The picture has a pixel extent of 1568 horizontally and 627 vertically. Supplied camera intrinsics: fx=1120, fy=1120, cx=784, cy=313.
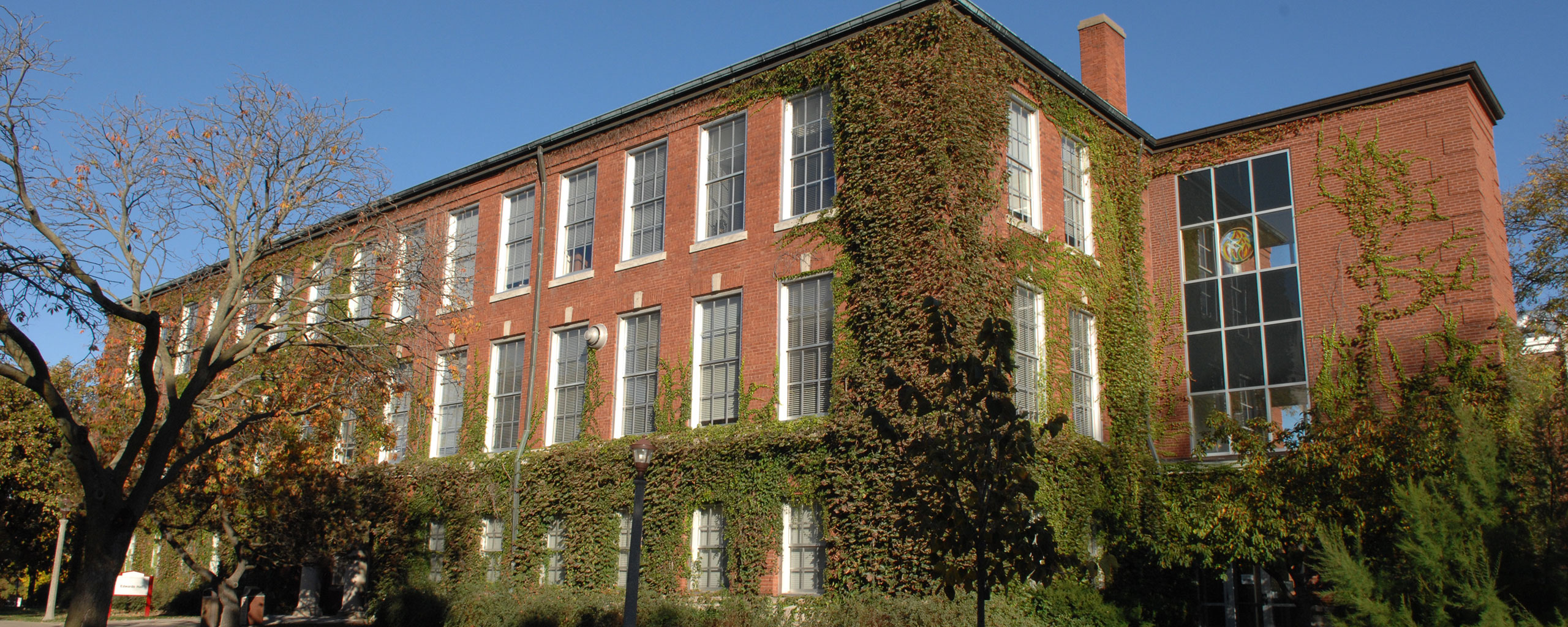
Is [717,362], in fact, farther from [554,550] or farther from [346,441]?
[346,441]

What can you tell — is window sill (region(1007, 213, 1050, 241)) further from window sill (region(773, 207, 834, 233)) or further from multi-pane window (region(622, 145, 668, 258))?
multi-pane window (region(622, 145, 668, 258))

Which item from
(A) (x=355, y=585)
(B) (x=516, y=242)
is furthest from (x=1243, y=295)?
(A) (x=355, y=585)

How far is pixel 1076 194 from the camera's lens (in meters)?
21.0

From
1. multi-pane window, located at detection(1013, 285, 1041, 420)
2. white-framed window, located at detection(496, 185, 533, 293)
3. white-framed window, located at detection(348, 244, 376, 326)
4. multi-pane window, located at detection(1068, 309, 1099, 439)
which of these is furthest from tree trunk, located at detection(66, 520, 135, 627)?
multi-pane window, located at detection(1068, 309, 1099, 439)

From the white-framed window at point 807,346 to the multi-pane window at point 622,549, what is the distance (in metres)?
4.02

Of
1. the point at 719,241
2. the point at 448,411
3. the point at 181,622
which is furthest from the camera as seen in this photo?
the point at 181,622

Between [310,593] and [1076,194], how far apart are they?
20.1 meters

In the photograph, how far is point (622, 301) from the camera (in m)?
21.9

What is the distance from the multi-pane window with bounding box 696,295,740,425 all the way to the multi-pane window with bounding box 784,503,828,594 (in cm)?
228

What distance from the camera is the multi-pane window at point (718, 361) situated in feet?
64.7

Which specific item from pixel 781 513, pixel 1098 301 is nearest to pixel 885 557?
pixel 781 513

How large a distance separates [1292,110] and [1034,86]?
5.25 meters

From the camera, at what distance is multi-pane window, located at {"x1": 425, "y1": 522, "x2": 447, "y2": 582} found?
23.7 metres

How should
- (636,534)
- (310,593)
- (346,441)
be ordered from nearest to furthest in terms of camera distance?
(636,534)
(310,593)
(346,441)
